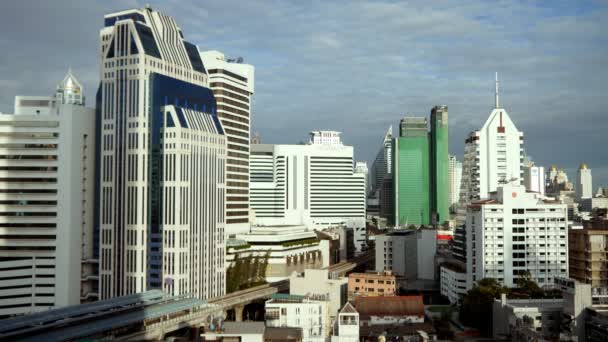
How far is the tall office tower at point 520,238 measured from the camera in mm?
81875

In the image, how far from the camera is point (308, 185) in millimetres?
167125

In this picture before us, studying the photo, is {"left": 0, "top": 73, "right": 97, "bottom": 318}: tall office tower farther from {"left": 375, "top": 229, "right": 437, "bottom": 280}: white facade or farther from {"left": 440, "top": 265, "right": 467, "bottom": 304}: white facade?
{"left": 375, "top": 229, "right": 437, "bottom": 280}: white facade

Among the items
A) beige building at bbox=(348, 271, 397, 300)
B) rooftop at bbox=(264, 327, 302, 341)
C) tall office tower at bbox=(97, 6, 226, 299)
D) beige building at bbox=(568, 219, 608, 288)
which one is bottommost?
rooftop at bbox=(264, 327, 302, 341)

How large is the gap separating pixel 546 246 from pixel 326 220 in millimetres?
91215

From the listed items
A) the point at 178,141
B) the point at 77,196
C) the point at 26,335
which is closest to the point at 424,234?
the point at 178,141

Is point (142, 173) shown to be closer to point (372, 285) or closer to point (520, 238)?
point (372, 285)

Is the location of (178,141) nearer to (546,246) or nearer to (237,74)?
(237,74)

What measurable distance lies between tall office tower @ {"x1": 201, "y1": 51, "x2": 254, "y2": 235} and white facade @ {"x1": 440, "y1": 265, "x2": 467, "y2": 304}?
1365 inches

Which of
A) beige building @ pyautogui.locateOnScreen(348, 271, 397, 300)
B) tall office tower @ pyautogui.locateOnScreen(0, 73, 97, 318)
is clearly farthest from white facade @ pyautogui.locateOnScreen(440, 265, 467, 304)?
tall office tower @ pyautogui.locateOnScreen(0, 73, 97, 318)

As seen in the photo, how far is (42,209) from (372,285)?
1690 inches

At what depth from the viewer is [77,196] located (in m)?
71.8

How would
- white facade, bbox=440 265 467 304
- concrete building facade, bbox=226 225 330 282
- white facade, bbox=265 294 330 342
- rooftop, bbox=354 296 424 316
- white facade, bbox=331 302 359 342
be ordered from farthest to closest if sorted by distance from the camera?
concrete building facade, bbox=226 225 330 282, white facade, bbox=440 265 467 304, rooftop, bbox=354 296 424 316, white facade, bbox=265 294 330 342, white facade, bbox=331 302 359 342

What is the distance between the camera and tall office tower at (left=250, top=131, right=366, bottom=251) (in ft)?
543

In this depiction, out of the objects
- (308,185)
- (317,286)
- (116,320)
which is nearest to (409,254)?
(317,286)
